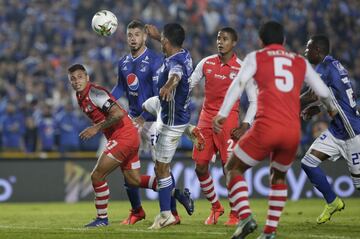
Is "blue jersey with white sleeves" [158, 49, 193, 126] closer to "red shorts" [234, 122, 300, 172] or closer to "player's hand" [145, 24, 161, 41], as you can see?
"player's hand" [145, 24, 161, 41]

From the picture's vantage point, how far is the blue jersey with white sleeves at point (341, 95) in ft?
39.4

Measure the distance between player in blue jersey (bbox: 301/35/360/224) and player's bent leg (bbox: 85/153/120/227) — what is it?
2882 millimetres

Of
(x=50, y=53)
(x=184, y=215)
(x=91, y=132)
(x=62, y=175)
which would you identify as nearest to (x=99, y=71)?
(x=50, y=53)

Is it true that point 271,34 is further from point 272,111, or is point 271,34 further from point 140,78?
point 140,78

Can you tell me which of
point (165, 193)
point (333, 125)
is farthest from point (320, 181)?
point (165, 193)

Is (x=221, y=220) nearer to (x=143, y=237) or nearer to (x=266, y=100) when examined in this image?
(x=143, y=237)

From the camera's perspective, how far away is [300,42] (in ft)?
76.5

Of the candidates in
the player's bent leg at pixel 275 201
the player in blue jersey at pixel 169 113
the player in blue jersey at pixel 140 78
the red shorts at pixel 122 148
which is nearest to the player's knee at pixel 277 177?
the player's bent leg at pixel 275 201

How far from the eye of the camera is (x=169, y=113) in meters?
11.3

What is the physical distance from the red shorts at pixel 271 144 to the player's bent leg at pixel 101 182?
8.84ft

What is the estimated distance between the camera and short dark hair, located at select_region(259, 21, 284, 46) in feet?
30.1

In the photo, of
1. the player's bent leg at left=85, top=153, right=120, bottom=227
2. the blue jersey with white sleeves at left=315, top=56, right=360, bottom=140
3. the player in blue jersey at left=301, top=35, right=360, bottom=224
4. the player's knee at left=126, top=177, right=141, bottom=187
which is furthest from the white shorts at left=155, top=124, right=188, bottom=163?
the blue jersey with white sleeves at left=315, top=56, right=360, bottom=140

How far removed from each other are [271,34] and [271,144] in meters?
1.18

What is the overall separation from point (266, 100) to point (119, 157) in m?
3.09
